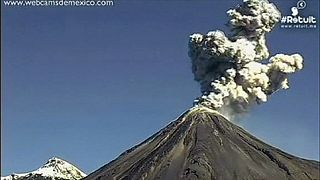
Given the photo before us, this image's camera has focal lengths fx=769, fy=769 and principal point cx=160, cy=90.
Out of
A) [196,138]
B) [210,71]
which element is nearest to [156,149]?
[196,138]

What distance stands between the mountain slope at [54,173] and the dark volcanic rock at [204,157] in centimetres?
10303

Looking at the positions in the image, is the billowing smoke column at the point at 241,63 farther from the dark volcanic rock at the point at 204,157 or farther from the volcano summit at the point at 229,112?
the dark volcanic rock at the point at 204,157

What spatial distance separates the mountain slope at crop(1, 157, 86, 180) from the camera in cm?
16535

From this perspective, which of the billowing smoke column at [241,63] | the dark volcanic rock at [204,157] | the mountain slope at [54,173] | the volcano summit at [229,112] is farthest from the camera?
the mountain slope at [54,173]

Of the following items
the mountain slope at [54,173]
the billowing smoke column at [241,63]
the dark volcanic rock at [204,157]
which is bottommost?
the dark volcanic rock at [204,157]

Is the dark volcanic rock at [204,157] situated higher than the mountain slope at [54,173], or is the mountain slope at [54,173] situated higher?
the mountain slope at [54,173]

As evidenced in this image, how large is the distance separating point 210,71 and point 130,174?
1105 cm

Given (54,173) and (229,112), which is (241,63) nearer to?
(229,112)

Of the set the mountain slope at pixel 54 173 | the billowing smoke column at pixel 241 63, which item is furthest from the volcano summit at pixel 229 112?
the mountain slope at pixel 54 173

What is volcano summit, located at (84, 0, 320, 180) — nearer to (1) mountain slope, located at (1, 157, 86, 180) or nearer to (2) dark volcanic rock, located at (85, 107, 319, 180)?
(2) dark volcanic rock, located at (85, 107, 319, 180)

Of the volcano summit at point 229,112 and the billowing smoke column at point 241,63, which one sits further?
the billowing smoke column at point 241,63

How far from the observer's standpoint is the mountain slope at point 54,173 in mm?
165350

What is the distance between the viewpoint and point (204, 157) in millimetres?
54312

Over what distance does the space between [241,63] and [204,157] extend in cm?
870
